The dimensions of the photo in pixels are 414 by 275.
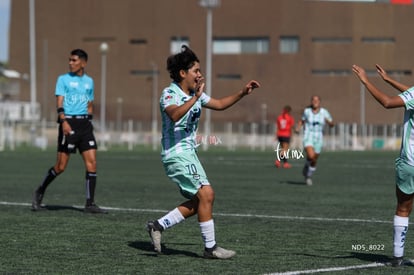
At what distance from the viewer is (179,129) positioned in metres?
9.20

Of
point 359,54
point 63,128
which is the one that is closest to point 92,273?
point 63,128

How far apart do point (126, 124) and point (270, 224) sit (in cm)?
7400

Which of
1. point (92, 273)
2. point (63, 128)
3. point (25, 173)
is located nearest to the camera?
point (92, 273)

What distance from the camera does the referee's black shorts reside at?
44.7ft

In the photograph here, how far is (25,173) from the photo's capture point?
996 inches

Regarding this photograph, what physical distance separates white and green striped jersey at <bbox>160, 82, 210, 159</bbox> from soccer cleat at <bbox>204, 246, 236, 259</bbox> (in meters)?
0.98

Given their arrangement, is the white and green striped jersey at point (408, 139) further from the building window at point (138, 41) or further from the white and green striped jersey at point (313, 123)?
the building window at point (138, 41)

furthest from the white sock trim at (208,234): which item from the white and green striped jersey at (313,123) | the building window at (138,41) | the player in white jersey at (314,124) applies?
the building window at (138,41)

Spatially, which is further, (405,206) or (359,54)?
(359,54)

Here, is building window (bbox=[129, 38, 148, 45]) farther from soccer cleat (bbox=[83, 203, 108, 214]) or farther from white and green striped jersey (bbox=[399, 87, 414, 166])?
white and green striped jersey (bbox=[399, 87, 414, 166])

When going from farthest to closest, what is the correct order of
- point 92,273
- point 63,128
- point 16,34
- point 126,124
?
point 16,34, point 126,124, point 63,128, point 92,273

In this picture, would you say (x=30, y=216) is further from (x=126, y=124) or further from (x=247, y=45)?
(x=247, y=45)

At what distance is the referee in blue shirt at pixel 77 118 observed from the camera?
536 inches

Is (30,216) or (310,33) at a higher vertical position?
(310,33)
